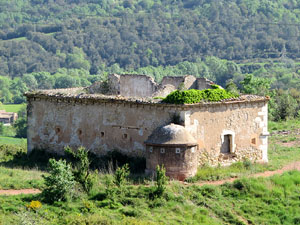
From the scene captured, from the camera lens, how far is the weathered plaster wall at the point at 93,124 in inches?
907

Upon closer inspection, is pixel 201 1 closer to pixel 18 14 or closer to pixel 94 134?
pixel 18 14

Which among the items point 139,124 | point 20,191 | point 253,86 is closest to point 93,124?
point 139,124

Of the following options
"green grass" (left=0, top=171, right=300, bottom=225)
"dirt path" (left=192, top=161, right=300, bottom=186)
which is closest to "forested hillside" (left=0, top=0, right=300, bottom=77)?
"dirt path" (left=192, top=161, right=300, bottom=186)

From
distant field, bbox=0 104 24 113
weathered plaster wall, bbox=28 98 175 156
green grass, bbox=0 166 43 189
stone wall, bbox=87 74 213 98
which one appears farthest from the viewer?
distant field, bbox=0 104 24 113

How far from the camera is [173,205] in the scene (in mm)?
19438

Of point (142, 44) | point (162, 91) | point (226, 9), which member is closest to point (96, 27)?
point (142, 44)

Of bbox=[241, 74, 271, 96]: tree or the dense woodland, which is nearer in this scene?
bbox=[241, 74, 271, 96]: tree

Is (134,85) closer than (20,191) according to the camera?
No

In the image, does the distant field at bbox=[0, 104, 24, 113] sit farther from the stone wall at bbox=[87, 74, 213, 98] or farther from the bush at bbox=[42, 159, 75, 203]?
the bush at bbox=[42, 159, 75, 203]

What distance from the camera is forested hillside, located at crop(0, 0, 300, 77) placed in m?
124

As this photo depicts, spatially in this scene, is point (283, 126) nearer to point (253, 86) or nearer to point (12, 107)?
point (253, 86)

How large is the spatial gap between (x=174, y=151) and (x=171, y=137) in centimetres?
47

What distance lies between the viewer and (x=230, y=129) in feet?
77.3

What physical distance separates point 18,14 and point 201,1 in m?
48.1
